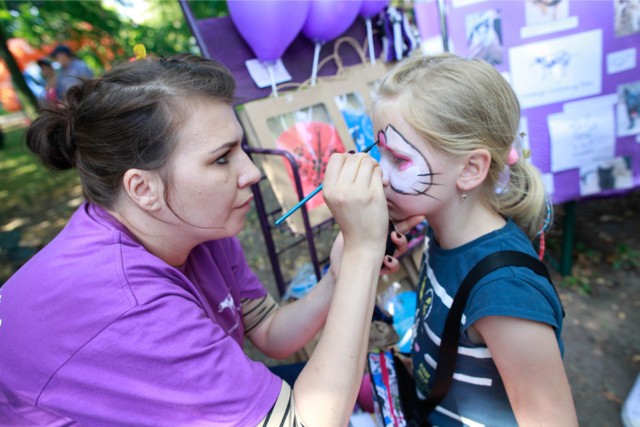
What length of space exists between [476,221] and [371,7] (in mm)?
1655

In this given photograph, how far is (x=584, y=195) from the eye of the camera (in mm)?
2232

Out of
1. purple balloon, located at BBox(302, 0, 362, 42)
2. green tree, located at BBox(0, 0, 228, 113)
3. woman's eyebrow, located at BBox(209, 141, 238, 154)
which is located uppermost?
green tree, located at BBox(0, 0, 228, 113)

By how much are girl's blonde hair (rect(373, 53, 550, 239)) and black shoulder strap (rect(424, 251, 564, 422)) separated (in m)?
0.26

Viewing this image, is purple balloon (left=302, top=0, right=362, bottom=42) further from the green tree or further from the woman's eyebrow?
the green tree

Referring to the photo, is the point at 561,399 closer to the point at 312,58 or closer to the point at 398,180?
the point at 398,180

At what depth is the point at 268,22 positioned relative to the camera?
5.96ft

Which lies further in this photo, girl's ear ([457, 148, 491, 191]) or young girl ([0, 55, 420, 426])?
girl's ear ([457, 148, 491, 191])

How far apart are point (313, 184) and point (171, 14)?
30.5 feet

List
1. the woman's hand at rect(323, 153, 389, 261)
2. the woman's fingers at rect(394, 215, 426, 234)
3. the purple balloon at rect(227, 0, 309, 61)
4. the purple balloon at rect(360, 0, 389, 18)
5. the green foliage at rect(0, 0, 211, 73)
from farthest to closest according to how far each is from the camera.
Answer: the green foliage at rect(0, 0, 211, 73)
the purple balloon at rect(360, 0, 389, 18)
the purple balloon at rect(227, 0, 309, 61)
the woman's fingers at rect(394, 215, 426, 234)
the woman's hand at rect(323, 153, 389, 261)

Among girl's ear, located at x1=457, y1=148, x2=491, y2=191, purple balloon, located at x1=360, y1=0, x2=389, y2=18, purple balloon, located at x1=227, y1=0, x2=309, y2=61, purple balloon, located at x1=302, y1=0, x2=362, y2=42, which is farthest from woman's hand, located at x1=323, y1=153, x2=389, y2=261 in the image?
purple balloon, located at x1=360, y1=0, x2=389, y2=18

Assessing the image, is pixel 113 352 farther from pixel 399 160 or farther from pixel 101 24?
pixel 101 24

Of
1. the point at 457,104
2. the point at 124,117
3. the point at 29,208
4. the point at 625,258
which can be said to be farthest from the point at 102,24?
the point at 625,258

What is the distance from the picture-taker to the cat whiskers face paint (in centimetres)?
109

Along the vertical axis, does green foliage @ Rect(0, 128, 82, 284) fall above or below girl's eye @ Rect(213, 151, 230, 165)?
below
